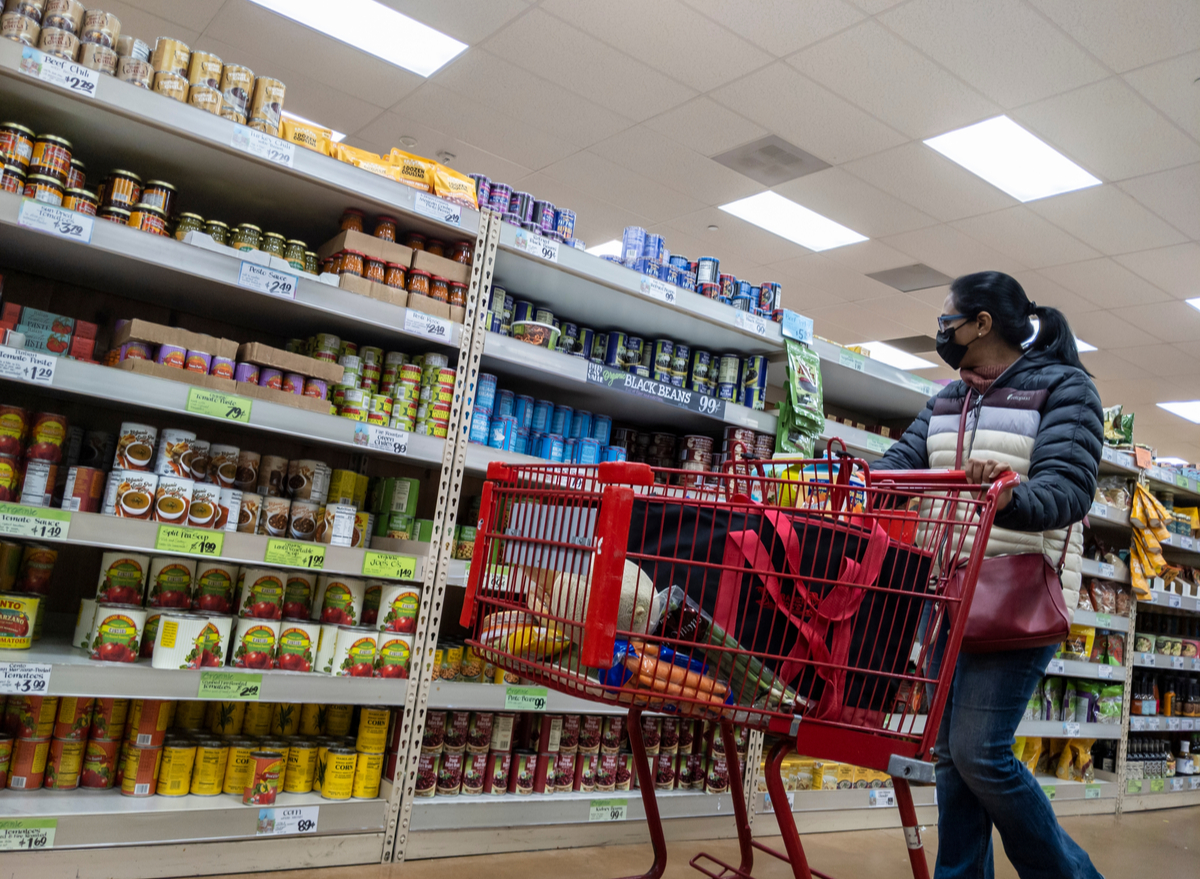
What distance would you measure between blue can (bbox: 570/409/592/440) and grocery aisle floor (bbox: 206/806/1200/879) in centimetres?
130

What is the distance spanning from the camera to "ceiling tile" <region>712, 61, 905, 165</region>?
4.55 m

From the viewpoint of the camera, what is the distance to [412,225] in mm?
2551

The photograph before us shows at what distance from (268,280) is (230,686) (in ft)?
3.24

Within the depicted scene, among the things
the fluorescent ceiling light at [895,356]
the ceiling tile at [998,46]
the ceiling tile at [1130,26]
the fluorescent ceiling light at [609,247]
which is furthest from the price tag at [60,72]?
the fluorescent ceiling light at [895,356]

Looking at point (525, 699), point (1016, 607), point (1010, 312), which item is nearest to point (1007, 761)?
point (1016, 607)

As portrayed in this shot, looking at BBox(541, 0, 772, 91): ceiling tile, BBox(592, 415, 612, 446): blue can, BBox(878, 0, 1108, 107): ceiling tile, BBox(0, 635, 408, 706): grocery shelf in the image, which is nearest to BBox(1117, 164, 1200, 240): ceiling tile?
BBox(878, 0, 1108, 107): ceiling tile

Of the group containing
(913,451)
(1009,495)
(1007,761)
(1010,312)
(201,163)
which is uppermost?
(201,163)

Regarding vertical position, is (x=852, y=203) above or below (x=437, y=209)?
above

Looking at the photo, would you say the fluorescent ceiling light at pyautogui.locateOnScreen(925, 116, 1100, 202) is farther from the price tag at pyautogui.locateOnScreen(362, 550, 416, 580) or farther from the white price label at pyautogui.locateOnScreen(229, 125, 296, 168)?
the price tag at pyautogui.locateOnScreen(362, 550, 416, 580)

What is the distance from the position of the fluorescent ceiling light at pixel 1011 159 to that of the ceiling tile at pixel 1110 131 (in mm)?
94

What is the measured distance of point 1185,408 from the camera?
965 centimetres

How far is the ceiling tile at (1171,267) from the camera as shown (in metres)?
5.82

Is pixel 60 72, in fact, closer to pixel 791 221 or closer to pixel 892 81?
pixel 892 81

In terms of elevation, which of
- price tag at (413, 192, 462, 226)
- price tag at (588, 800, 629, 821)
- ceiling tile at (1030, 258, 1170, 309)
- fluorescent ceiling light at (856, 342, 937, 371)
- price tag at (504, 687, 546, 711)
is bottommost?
price tag at (588, 800, 629, 821)
